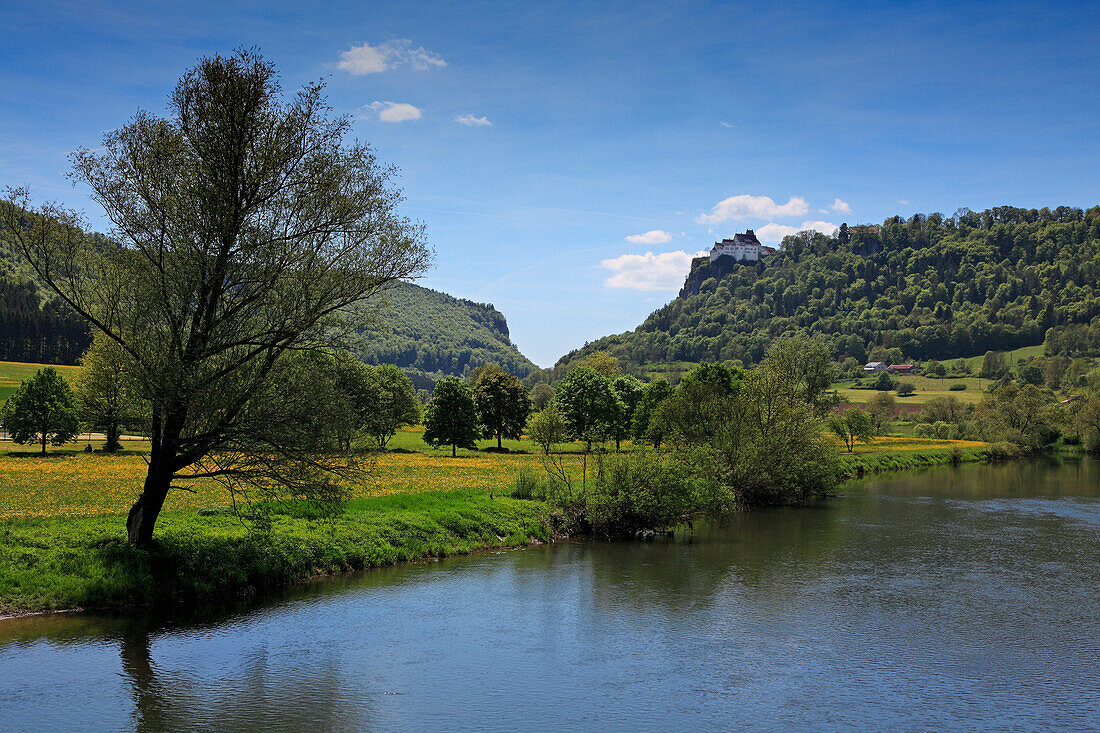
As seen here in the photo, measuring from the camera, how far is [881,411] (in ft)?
376

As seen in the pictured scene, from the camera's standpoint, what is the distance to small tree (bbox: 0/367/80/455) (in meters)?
55.4

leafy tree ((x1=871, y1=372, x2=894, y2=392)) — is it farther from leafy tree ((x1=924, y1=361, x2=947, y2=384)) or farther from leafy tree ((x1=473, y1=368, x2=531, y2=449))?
leafy tree ((x1=473, y1=368, x2=531, y2=449))

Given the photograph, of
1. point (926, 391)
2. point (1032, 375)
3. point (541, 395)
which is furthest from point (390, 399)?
point (1032, 375)

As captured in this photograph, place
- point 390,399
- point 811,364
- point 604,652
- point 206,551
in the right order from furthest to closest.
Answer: point 811,364, point 390,399, point 206,551, point 604,652

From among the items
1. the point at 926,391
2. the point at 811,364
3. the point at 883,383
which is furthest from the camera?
the point at 883,383

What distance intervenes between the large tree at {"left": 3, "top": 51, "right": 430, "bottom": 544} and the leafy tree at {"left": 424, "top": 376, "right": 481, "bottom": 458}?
53.4 m

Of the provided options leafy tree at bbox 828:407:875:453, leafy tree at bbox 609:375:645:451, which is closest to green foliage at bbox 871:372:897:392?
leafy tree at bbox 828:407:875:453

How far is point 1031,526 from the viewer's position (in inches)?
1580

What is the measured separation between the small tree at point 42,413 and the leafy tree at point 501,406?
40.7m

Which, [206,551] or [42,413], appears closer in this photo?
[206,551]

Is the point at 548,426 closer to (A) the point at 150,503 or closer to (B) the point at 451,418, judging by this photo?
(B) the point at 451,418

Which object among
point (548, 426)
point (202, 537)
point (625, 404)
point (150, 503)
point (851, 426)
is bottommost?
point (202, 537)

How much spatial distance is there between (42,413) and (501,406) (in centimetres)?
4538

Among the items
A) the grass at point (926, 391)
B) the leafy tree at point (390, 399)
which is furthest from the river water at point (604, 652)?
the grass at point (926, 391)
